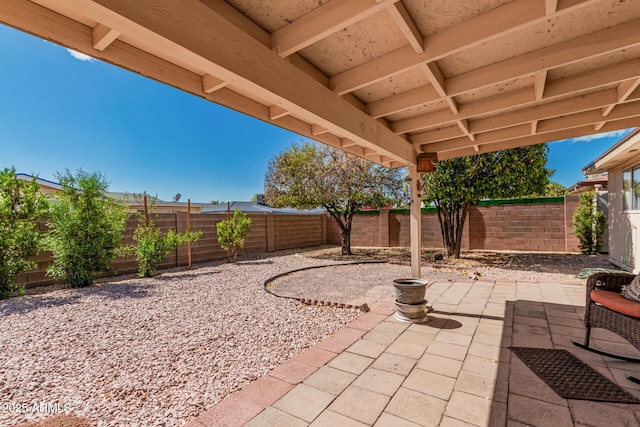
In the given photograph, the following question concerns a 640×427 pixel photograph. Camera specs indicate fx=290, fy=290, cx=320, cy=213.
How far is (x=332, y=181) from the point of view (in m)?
9.30

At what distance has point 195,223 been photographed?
8.60m

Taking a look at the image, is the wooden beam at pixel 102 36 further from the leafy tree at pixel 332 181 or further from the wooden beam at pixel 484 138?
the leafy tree at pixel 332 181

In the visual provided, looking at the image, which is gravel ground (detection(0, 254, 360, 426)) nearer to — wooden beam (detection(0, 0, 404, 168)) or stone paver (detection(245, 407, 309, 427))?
stone paver (detection(245, 407, 309, 427))

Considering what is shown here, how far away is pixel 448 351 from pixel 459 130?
2.61m

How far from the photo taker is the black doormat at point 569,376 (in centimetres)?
196

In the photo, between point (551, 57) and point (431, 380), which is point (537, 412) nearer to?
point (431, 380)

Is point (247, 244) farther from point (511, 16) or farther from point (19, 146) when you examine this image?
point (19, 146)

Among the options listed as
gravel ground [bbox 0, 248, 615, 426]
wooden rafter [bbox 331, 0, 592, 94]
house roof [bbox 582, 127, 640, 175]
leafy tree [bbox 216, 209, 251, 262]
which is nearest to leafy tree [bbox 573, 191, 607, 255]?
house roof [bbox 582, 127, 640, 175]

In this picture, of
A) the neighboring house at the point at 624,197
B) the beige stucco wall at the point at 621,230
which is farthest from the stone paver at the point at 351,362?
the beige stucco wall at the point at 621,230

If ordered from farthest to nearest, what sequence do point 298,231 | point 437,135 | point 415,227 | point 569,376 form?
point 298,231
point 415,227
point 437,135
point 569,376

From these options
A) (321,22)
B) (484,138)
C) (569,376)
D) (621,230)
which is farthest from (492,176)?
(321,22)

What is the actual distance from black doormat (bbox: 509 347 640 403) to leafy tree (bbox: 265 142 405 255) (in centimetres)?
677

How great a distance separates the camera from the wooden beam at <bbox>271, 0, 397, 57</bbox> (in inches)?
61.5

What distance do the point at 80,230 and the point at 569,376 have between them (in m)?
7.42
